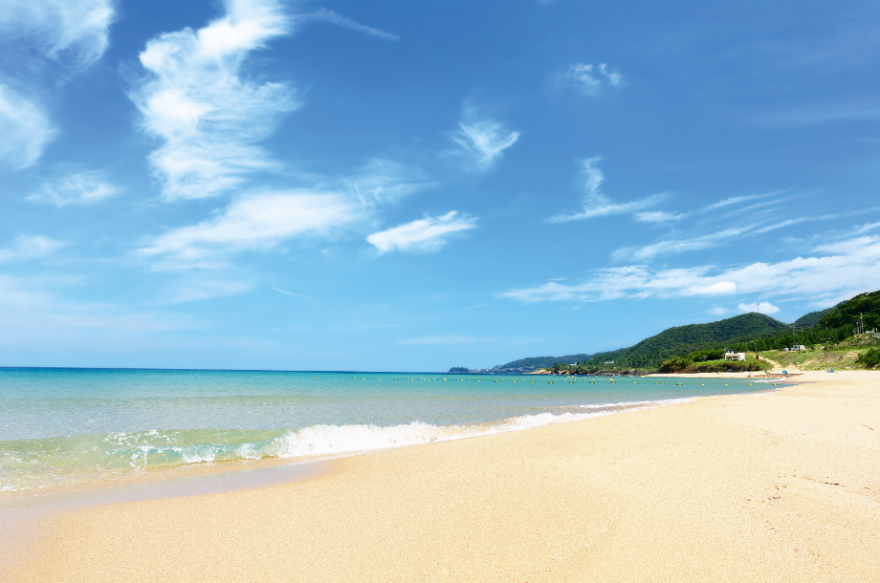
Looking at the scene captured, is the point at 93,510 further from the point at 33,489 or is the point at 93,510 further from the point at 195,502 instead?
the point at 33,489

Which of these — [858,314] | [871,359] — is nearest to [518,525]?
[871,359]

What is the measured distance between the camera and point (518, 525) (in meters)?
5.36

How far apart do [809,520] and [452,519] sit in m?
4.13

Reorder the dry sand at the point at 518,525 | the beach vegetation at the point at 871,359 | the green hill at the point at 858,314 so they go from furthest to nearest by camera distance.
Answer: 1. the green hill at the point at 858,314
2. the beach vegetation at the point at 871,359
3. the dry sand at the point at 518,525

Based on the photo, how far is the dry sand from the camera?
4262 mm

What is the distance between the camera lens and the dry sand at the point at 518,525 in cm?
426

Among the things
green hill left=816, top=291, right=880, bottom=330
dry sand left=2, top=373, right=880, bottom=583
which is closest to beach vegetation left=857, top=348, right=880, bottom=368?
green hill left=816, top=291, right=880, bottom=330

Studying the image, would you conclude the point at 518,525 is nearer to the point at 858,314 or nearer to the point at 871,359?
the point at 871,359

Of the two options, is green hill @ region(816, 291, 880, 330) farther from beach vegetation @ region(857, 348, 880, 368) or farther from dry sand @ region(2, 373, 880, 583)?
dry sand @ region(2, 373, 880, 583)

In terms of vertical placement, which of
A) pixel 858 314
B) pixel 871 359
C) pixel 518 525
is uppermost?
pixel 858 314

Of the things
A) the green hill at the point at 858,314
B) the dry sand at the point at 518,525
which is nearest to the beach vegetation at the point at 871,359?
the green hill at the point at 858,314

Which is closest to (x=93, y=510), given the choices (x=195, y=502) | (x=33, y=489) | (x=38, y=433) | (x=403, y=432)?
(x=195, y=502)

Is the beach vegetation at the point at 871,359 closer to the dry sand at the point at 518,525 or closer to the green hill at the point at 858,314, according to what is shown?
the green hill at the point at 858,314

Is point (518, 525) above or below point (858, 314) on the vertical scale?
below
